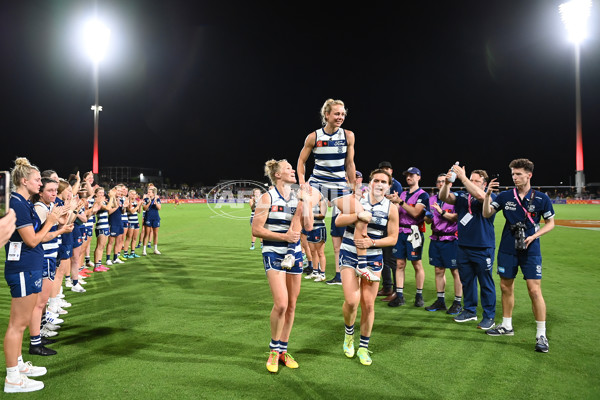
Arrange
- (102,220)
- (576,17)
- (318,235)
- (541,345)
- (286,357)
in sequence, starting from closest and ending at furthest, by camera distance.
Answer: (286,357) → (541,345) → (318,235) → (102,220) → (576,17)

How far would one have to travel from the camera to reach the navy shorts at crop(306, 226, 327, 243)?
342 inches

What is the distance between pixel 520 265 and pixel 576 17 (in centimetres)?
4151

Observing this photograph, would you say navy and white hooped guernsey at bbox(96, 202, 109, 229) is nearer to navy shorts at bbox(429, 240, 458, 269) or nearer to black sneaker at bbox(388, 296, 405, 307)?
black sneaker at bbox(388, 296, 405, 307)

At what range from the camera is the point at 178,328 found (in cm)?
563

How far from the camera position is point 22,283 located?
3.80 meters

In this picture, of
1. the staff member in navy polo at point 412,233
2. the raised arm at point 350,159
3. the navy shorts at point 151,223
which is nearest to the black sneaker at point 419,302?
the staff member in navy polo at point 412,233

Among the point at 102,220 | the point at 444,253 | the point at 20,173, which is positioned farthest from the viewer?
the point at 102,220

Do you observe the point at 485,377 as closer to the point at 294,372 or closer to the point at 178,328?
the point at 294,372

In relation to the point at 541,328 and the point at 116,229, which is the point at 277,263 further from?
the point at 116,229

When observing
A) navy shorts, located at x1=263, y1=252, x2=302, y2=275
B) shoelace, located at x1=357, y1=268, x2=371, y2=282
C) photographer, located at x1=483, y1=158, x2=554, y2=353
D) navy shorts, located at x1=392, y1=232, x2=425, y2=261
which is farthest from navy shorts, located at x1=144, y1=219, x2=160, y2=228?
photographer, located at x1=483, y1=158, x2=554, y2=353

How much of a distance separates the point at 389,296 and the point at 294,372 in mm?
3717

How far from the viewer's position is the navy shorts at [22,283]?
12.4ft

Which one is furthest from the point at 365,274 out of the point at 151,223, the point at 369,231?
the point at 151,223

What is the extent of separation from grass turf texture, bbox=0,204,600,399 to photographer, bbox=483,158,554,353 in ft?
1.31
